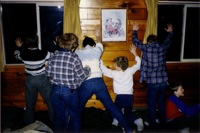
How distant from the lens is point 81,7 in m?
4.80

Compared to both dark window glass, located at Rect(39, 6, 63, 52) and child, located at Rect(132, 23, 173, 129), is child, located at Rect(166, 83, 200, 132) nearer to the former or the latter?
child, located at Rect(132, 23, 173, 129)

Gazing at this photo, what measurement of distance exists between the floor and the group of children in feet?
0.71

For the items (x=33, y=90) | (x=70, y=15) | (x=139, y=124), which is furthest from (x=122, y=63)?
(x=33, y=90)

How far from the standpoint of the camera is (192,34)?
5.29 metres

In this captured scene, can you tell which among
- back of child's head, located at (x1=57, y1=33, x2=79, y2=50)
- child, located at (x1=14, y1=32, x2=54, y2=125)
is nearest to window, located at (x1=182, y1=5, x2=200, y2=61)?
back of child's head, located at (x1=57, y1=33, x2=79, y2=50)

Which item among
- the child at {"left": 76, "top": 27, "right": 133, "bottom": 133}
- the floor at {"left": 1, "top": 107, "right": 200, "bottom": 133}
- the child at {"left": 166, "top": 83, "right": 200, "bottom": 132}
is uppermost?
the child at {"left": 76, "top": 27, "right": 133, "bottom": 133}

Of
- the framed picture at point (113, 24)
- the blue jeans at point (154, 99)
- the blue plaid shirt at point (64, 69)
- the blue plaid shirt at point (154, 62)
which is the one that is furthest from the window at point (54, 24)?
the blue plaid shirt at point (64, 69)

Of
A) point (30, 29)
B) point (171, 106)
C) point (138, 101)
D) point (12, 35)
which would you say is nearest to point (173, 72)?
point (138, 101)

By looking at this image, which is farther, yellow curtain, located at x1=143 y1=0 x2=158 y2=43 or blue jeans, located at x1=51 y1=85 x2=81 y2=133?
yellow curtain, located at x1=143 y1=0 x2=158 y2=43

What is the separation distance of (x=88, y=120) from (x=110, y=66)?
1326 mm

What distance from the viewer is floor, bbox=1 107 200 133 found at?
425 cm

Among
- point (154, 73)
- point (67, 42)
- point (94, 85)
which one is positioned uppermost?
point (67, 42)

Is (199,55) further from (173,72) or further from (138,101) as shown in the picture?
(138,101)

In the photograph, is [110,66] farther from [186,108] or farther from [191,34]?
[191,34]
